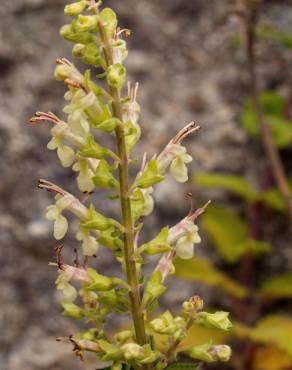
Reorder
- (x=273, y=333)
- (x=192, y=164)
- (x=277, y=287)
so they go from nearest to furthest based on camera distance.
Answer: (x=273, y=333)
(x=277, y=287)
(x=192, y=164)

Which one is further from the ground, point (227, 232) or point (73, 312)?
point (73, 312)

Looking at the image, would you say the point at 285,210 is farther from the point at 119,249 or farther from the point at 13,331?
the point at 119,249

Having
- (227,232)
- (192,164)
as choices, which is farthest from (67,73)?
(192,164)

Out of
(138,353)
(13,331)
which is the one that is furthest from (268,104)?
(138,353)

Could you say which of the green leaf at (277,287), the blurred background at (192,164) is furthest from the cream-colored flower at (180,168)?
the green leaf at (277,287)

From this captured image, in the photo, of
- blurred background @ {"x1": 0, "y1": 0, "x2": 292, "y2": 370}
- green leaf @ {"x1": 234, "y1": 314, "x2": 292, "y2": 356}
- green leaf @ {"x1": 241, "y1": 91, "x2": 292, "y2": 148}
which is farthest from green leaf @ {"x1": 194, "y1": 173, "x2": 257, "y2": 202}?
green leaf @ {"x1": 234, "y1": 314, "x2": 292, "y2": 356}

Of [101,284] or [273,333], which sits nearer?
[101,284]

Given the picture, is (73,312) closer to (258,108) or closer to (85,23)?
(85,23)

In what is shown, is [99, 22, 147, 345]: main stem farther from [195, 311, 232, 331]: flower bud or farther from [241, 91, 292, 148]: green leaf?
[241, 91, 292, 148]: green leaf
